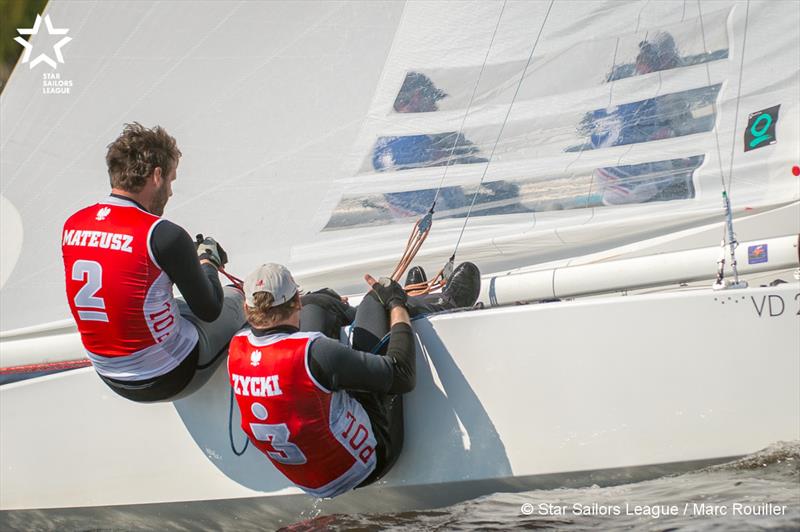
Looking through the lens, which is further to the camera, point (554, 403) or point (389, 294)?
point (389, 294)

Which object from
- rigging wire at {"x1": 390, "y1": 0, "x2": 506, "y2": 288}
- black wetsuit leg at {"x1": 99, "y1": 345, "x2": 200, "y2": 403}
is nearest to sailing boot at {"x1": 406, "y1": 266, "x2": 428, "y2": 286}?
rigging wire at {"x1": 390, "y1": 0, "x2": 506, "y2": 288}

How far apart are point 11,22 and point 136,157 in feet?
37.5

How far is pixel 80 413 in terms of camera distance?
2.59 metres

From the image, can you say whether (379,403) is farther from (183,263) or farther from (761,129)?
(761,129)

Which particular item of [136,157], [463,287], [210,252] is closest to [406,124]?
[463,287]

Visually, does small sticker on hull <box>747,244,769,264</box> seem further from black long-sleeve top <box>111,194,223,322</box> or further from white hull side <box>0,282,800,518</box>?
black long-sleeve top <box>111,194,223,322</box>

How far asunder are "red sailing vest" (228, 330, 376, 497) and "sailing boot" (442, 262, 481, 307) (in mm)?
417

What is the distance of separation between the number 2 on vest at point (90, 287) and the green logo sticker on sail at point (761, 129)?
1.86 m

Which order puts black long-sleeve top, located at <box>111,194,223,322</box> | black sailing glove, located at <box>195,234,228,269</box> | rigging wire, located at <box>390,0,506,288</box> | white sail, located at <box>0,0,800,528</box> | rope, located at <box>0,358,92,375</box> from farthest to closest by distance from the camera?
1. rigging wire, located at <box>390,0,506,288</box>
2. rope, located at <box>0,358,92,375</box>
3. white sail, located at <box>0,0,800,528</box>
4. black sailing glove, located at <box>195,234,228,269</box>
5. black long-sleeve top, located at <box>111,194,223,322</box>

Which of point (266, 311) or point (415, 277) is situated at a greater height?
point (415, 277)

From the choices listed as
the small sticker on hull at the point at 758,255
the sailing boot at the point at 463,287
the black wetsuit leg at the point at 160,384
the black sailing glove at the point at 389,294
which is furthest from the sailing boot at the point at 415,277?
the small sticker on hull at the point at 758,255

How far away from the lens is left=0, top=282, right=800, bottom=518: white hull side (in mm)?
2059

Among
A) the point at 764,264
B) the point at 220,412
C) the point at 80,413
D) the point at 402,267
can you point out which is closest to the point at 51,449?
the point at 80,413

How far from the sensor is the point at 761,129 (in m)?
2.91
